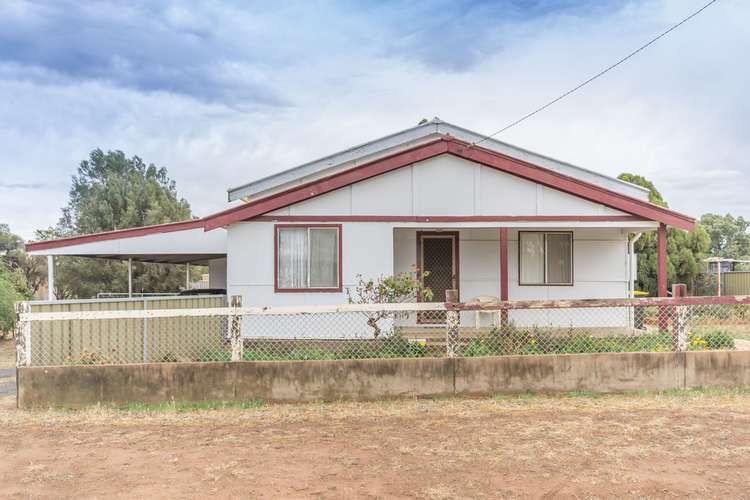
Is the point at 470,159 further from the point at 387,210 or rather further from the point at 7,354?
the point at 7,354

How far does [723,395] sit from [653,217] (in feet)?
14.1

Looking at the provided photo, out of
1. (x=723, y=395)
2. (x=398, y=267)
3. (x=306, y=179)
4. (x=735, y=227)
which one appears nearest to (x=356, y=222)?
(x=398, y=267)

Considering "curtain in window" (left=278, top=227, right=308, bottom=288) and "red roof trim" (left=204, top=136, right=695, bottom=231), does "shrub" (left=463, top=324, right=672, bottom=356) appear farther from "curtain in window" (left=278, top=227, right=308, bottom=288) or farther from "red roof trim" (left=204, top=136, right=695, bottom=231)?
"curtain in window" (left=278, top=227, right=308, bottom=288)

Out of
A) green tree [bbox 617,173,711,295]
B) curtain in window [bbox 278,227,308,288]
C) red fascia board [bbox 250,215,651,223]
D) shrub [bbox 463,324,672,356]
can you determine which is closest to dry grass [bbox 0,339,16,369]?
curtain in window [bbox 278,227,308,288]

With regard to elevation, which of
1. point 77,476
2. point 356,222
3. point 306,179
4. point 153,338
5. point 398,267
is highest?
point 306,179

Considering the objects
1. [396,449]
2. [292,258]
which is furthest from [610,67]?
[396,449]

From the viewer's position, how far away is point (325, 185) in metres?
10.6

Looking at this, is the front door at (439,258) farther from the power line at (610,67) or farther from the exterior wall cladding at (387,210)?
the power line at (610,67)

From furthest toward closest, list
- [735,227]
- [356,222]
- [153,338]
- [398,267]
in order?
[735,227] < [398,267] < [356,222] < [153,338]

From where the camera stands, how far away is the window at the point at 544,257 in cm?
1242

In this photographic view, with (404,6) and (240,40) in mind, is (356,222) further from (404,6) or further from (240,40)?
(240,40)

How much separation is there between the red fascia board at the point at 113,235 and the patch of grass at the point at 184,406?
6584 millimetres

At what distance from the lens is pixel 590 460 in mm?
5043

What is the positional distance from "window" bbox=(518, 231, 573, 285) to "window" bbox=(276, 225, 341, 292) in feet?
14.0
